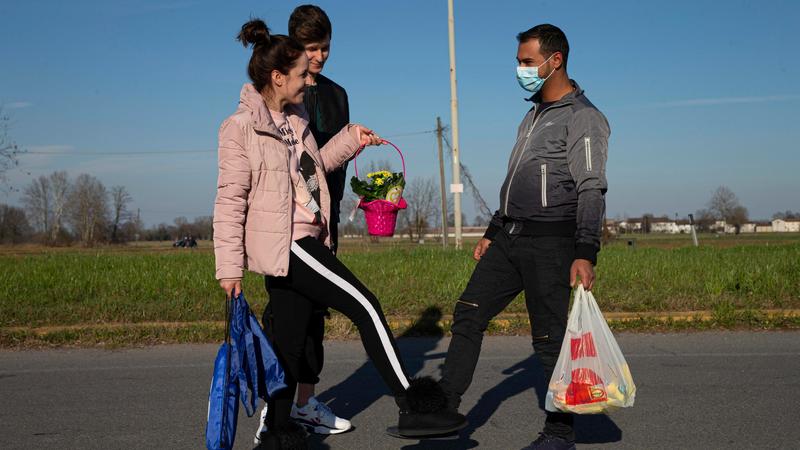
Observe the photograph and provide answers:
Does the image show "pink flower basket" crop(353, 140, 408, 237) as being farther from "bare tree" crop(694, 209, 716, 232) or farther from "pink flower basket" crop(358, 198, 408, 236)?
"bare tree" crop(694, 209, 716, 232)

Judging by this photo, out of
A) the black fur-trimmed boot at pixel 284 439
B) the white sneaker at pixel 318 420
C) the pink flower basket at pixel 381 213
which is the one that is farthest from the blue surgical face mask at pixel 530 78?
the white sneaker at pixel 318 420

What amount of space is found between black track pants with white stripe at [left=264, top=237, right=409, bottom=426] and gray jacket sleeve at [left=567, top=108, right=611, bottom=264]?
38.8 inches

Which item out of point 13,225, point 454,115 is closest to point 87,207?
point 13,225

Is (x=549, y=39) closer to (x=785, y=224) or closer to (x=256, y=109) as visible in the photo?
(x=256, y=109)

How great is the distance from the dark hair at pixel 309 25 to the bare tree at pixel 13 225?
89.7 m

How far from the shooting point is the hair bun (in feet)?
11.8

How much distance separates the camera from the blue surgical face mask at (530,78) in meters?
3.82

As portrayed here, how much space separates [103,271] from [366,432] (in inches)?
328

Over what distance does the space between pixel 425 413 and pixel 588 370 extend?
2.57 feet

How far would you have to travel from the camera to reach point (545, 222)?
3.77m

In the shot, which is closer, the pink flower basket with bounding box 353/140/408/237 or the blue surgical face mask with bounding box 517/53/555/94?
the blue surgical face mask with bounding box 517/53/555/94


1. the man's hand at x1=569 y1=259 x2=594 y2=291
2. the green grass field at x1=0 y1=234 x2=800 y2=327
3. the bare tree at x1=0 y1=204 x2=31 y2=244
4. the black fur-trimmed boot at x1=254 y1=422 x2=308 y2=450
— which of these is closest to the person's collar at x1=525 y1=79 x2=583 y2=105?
the man's hand at x1=569 y1=259 x2=594 y2=291

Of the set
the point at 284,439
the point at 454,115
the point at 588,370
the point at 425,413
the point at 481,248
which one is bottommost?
the point at 284,439

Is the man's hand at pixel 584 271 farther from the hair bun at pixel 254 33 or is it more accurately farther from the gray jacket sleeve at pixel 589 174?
the hair bun at pixel 254 33
